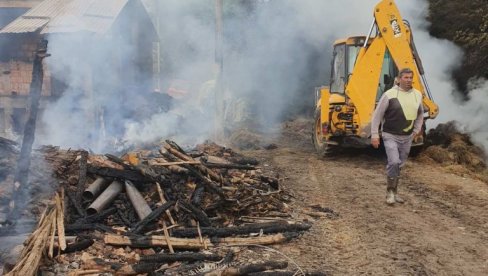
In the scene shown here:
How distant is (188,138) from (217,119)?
1273 mm

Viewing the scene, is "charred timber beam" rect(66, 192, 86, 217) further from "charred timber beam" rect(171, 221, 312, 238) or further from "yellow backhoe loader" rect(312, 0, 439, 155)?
"yellow backhoe loader" rect(312, 0, 439, 155)

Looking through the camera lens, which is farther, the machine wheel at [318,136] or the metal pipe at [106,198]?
the machine wheel at [318,136]

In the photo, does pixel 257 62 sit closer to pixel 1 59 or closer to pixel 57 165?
pixel 1 59

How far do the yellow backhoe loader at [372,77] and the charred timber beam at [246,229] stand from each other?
5.10 m

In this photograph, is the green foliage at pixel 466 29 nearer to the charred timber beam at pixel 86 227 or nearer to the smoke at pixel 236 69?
the smoke at pixel 236 69

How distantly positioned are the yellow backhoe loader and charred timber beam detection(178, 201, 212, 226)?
5.54m

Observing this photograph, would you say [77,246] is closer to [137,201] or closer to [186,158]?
[137,201]

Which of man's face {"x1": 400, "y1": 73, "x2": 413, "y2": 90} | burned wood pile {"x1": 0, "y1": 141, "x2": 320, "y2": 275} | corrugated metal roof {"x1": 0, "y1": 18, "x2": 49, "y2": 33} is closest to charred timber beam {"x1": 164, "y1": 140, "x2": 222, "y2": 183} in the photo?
burned wood pile {"x1": 0, "y1": 141, "x2": 320, "y2": 275}

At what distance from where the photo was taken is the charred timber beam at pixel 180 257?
182 inches

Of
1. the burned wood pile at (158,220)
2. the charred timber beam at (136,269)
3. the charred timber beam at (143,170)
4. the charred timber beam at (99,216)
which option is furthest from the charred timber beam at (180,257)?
the charred timber beam at (143,170)

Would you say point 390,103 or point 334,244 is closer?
point 334,244

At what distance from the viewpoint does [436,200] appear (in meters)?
7.36

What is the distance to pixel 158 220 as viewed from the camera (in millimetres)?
5656

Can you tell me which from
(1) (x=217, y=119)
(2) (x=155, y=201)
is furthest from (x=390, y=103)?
(1) (x=217, y=119)
